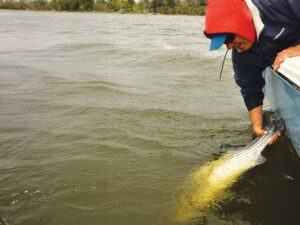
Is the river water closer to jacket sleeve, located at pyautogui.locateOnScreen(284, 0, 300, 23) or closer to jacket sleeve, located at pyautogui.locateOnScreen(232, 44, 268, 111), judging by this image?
jacket sleeve, located at pyautogui.locateOnScreen(232, 44, 268, 111)

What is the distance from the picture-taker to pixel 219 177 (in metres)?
3.98

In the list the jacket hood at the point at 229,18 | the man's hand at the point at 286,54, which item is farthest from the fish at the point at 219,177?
the jacket hood at the point at 229,18

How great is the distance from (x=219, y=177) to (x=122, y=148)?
1.51m

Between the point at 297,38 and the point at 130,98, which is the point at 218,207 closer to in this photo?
the point at 297,38

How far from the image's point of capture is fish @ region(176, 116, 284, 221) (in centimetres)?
370

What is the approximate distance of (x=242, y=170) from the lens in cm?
409

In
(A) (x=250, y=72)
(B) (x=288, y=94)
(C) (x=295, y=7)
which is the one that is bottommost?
(B) (x=288, y=94)

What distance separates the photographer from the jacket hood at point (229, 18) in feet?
10.7

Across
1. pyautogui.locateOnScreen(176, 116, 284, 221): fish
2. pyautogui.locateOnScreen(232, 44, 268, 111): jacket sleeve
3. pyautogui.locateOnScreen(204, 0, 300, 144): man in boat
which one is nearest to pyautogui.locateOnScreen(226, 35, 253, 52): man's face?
pyautogui.locateOnScreen(204, 0, 300, 144): man in boat

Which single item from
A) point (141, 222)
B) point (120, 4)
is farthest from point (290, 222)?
point (120, 4)

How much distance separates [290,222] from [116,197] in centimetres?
167

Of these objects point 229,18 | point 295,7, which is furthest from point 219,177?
point 295,7

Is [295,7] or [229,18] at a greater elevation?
[295,7]

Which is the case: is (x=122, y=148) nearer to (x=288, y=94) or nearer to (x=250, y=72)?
(x=250, y=72)
